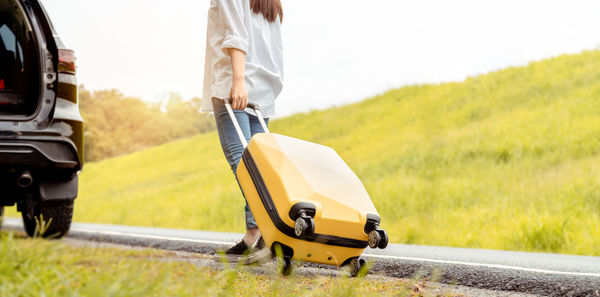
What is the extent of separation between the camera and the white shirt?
3350 mm

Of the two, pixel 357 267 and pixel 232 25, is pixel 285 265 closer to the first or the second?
pixel 357 267

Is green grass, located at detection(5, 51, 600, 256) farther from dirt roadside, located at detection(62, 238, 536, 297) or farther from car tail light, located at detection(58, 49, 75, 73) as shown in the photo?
car tail light, located at detection(58, 49, 75, 73)

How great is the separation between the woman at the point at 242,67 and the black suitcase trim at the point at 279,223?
505 mm

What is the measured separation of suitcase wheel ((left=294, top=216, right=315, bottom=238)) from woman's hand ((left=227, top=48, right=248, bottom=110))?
3.24 ft

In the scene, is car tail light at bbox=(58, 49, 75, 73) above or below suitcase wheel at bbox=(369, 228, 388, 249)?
above

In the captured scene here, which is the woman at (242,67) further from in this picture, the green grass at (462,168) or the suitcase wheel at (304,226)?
the green grass at (462,168)

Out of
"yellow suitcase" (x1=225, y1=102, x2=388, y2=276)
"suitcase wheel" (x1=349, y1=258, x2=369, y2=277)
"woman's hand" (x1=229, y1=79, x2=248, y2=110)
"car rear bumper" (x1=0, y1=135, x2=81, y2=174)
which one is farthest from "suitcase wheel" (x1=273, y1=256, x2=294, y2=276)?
"car rear bumper" (x1=0, y1=135, x2=81, y2=174)

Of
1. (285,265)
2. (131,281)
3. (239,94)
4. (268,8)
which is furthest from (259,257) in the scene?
(268,8)

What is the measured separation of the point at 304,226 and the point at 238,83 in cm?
113

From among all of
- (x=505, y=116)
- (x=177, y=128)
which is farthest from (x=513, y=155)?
(x=177, y=128)

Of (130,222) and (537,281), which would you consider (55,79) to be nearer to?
(537,281)

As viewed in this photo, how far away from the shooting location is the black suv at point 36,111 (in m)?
3.60

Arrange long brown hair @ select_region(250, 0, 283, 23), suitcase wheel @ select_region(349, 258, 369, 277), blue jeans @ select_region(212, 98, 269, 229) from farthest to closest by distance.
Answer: long brown hair @ select_region(250, 0, 283, 23), blue jeans @ select_region(212, 98, 269, 229), suitcase wheel @ select_region(349, 258, 369, 277)

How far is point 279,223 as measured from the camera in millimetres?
2664
